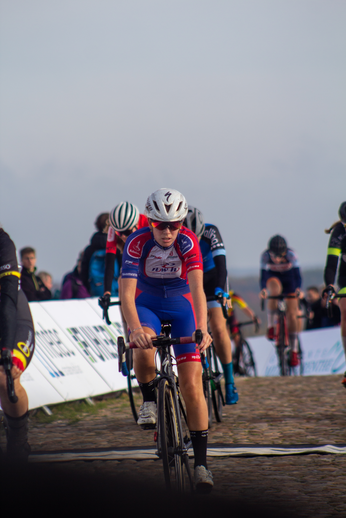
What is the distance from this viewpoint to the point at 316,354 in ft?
43.3

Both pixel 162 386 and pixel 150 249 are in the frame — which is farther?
pixel 150 249

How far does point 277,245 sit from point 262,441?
628 centimetres

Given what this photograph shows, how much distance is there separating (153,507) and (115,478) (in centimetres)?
20

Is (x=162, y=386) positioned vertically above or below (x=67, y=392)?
above

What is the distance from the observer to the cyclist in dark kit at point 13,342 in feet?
14.2

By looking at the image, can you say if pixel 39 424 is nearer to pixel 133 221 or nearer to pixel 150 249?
pixel 133 221

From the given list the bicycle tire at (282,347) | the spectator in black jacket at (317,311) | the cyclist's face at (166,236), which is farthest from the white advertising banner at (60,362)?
the spectator in black jacket at (317,311)

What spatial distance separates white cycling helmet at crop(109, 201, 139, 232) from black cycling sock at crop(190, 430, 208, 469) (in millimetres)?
2655

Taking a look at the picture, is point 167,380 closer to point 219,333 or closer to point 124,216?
point 124,216

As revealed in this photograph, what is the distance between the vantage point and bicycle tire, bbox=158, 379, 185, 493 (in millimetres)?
3537

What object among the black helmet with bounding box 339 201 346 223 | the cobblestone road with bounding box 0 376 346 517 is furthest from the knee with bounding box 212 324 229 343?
the black helmet with bounding box 339 201 346 223

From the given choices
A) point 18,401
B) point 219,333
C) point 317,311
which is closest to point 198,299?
point 18,401

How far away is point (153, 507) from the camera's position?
54.0 inches

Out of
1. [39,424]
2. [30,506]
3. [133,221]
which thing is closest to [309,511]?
[30,506]
